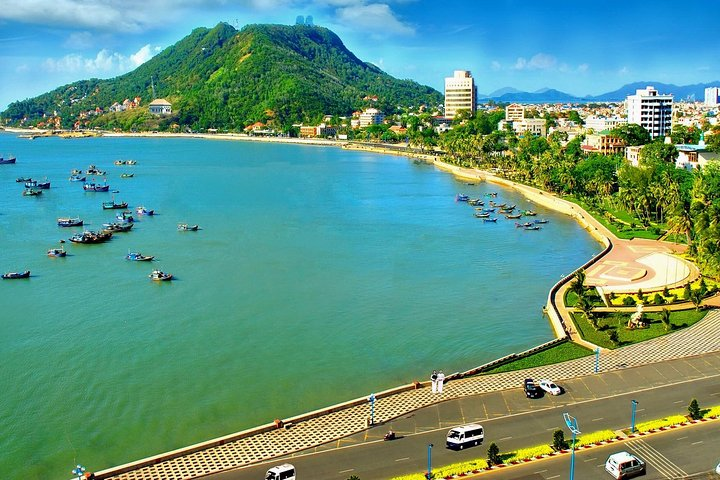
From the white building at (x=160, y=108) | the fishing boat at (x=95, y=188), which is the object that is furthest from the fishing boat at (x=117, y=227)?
the white building at (x=160, y=108)

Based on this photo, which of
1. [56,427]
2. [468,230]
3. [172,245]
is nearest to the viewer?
[56,427]

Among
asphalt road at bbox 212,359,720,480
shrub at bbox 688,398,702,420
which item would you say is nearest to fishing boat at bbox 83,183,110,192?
asphalt road at bbox 212,359,720,480

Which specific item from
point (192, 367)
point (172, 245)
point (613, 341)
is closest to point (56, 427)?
point (192, 367)

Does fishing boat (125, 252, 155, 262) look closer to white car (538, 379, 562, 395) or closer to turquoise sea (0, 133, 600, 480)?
turquoise sea (0, 133, 600, 480)

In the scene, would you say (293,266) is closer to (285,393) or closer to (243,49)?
(285,393)

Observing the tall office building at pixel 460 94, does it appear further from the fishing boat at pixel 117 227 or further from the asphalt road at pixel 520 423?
the asphalt road at pixel 520 423

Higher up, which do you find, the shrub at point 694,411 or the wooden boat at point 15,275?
the wooden boat at point 15,275
